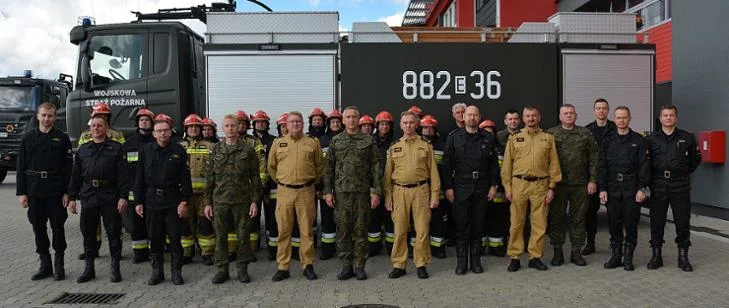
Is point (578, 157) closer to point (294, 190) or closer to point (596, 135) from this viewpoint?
point (596, 135)

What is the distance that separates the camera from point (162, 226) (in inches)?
213

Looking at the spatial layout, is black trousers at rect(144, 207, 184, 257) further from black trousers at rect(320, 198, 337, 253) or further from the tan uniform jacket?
the tan uniform jacket

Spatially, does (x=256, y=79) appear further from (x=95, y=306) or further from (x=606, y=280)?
(x=606, y=280)

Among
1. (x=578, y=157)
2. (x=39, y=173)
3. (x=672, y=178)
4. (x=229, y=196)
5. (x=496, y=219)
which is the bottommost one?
(x=496, y=219)

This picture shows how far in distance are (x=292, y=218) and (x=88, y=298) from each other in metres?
1.91

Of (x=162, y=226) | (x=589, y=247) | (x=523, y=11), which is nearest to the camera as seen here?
(x=162, y=226)

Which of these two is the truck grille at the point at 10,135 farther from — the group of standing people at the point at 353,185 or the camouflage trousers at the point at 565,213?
the camouflage trousers at the point at 565,213

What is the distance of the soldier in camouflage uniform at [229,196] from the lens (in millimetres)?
5320

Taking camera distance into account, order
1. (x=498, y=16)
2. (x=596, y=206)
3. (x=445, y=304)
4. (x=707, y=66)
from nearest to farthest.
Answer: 1. (x=445, y=304)
2. (x=596, y=206)
3. (x=707, y=66)
4. (x=498, y=16)

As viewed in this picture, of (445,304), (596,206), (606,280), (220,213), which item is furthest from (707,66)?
(220,213)

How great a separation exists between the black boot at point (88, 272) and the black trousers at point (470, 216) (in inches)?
144

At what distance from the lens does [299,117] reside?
5445 mm

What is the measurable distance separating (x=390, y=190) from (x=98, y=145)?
9.57 ft

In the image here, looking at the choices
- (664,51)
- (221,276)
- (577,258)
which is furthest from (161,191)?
(664,51)
